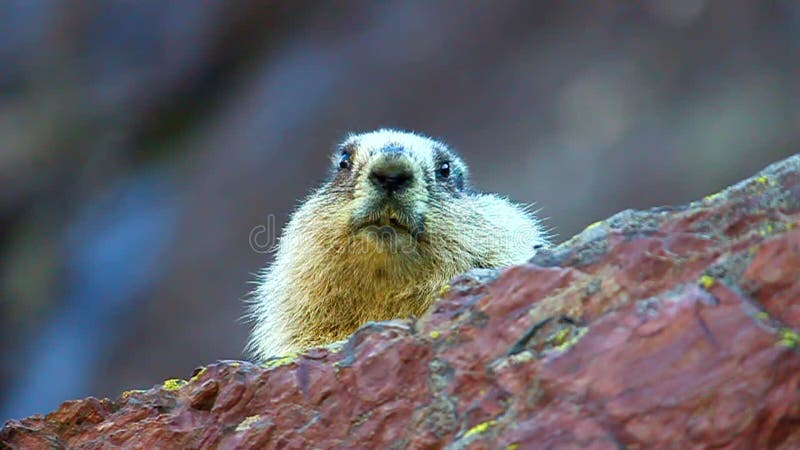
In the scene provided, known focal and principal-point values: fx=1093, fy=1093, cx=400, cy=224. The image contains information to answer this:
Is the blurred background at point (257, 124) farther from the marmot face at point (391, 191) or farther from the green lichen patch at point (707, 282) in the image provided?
the green lichen patch at point (707, 282)

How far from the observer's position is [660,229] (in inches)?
83.4

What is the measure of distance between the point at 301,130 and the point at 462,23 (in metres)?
1.37

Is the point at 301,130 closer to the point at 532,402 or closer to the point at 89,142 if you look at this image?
the point at 89,142

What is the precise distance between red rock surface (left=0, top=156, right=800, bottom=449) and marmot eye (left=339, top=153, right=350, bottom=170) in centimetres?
164

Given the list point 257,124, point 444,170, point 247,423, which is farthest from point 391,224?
point 257,124

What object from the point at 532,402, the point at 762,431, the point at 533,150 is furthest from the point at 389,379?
the point at 533,150

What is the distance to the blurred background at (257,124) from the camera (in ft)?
22.8

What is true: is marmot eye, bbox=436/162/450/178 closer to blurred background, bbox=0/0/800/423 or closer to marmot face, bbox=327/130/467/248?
marmot face, bbox=327/130/467/248

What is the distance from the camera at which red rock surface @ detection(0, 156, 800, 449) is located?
1767mm

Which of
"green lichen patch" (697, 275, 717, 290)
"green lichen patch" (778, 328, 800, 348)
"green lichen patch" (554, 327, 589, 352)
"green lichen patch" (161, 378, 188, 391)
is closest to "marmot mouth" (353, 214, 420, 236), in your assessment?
"green lichen patch" (161, 378, 188, 391)

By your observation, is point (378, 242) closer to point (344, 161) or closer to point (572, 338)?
point (344, 161)

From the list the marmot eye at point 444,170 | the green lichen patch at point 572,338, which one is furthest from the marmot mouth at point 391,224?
the green lichen patch at point 572,338

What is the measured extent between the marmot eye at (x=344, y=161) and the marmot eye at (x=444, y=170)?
342 mm

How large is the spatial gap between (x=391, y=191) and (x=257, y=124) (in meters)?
4.57
